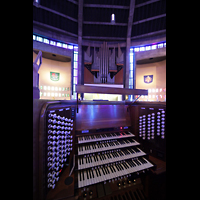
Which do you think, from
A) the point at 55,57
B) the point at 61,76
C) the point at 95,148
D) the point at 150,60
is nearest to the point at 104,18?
the point at 55,57

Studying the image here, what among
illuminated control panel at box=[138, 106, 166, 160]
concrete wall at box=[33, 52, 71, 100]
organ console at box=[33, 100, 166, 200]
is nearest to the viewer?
organ console at box=[33, 100, 166, 200]

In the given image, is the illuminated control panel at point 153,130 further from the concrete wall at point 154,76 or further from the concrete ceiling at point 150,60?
the concrete ceiling at point 150,60

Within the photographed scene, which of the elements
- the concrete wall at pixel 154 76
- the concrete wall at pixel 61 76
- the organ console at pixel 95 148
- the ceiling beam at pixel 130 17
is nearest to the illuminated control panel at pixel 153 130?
the organ console at pixel 95 148

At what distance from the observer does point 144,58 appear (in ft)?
27.0

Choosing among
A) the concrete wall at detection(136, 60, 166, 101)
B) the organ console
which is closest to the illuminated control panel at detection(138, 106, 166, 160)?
the organ console

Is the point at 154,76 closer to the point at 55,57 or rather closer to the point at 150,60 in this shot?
the point at 150,60

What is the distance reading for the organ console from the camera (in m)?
1.17

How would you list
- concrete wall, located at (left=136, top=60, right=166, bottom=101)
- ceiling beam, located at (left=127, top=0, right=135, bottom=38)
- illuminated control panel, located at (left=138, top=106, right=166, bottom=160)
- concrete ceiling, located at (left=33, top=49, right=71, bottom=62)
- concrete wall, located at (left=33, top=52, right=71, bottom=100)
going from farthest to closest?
concrete wall, located at (left=136, top=60, right=166, bottom=101) < concrete wall, located at (left=33, top=52, right=71, bottom=100) < concrete ceiling, located at (left=33, top=49, right=71, bottom=62) < ceiling beam, located at (left=127, top=0, right=135, bottom=38) < illuminated control panel, located at (left=138, top=106, right=166, bottom=160)

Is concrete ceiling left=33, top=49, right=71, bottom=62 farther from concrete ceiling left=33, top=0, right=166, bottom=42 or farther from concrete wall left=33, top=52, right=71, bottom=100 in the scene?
concrete ceiling left=33, top=0, right=166, bottom=42

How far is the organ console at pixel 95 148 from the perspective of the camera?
117cm

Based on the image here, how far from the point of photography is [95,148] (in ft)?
5.86
